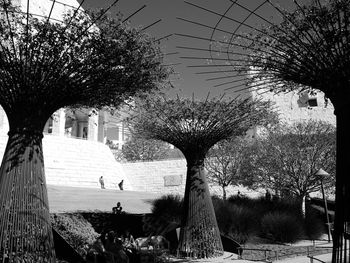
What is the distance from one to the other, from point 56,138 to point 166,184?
28.8 ft

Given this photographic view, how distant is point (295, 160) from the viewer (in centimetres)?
1792

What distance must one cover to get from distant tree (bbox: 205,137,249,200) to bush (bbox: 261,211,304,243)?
964cm

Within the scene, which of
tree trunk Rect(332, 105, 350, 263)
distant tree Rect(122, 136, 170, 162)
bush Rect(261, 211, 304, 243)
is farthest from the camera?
distant tree Rect(122, 136, 170, 162)

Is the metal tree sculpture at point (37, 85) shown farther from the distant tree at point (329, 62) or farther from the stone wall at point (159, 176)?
the stone wall at point (159, 176)

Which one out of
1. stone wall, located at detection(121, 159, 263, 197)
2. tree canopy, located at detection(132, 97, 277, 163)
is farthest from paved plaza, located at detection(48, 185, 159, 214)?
stone wall, located at detection(121, 159, 263, 197)

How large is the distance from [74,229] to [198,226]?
9.18 feet

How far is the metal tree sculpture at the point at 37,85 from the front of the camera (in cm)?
495

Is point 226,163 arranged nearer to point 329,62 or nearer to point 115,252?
point 115,252

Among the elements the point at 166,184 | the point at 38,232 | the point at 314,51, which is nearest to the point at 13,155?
the point at 38,232

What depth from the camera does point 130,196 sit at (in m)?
20.8

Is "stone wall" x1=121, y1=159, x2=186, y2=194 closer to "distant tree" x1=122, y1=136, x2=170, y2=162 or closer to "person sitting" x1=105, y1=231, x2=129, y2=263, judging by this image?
"distant tree" x1=122, y1=136, x2=170, y2=162

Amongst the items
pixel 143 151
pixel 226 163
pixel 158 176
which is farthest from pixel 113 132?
pixel 226 163

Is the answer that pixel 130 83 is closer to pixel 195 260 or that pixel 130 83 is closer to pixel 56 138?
pixel 195 260

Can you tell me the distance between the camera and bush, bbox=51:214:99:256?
26.5 ft
